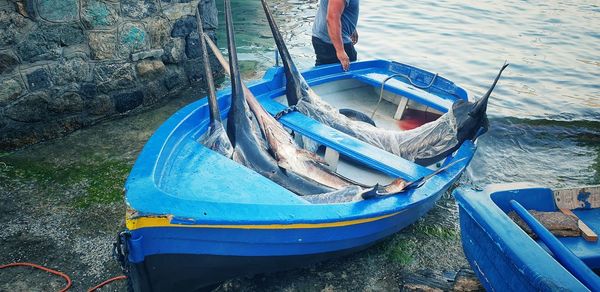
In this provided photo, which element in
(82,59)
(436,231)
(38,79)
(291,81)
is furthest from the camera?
(82,59)

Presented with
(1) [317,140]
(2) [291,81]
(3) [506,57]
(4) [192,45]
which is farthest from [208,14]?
(3) [506,57]

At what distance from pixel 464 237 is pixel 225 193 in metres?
1.77

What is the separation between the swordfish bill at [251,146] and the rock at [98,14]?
1871 millimetres

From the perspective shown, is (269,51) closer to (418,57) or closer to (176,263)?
(418,57)

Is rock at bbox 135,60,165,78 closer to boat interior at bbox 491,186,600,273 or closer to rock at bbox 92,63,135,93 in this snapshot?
rock at bbox 92,63,135,93

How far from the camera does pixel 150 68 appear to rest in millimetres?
5656

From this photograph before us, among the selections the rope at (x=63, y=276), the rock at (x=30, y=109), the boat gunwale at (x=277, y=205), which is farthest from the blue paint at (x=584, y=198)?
the rock at (x=30, y=109)

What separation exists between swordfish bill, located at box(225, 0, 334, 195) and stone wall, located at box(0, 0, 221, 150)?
1972 mm

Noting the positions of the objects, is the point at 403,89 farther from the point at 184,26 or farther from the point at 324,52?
the point at 184,26

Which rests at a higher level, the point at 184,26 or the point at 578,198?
the point at 184,26

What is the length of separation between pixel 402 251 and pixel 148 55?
4.08m

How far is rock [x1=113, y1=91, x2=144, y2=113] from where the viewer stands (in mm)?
5461

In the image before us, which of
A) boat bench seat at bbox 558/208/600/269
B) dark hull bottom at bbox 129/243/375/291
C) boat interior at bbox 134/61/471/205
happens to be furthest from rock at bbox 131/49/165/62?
boat bench seat at bbox 558/208/600/269

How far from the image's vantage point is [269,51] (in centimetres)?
980
